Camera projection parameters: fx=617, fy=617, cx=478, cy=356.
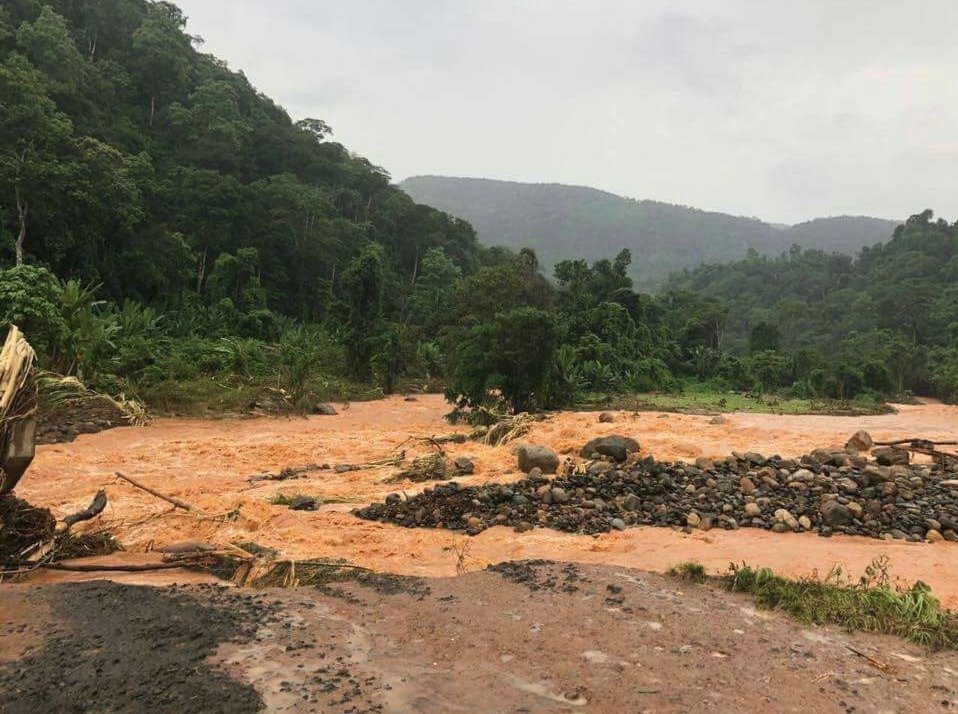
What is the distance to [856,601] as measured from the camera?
4.45 metres

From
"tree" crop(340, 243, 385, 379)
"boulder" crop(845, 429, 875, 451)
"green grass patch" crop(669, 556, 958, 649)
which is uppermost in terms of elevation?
"tree" crop(340, 243, 385, 379)

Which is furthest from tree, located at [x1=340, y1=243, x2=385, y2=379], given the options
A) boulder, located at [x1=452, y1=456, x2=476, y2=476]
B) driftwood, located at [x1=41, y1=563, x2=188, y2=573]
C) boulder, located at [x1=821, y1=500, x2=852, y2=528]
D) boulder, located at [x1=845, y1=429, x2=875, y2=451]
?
boulder, located at [x1=821, y1=500, x2=852, y2=528]

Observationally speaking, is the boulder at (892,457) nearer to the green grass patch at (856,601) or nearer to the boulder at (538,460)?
the green grass patch at (856,601)

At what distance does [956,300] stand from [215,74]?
55867mm

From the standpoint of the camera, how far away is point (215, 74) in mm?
44719

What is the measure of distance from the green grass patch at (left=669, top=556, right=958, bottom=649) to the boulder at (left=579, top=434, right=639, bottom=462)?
4073mm

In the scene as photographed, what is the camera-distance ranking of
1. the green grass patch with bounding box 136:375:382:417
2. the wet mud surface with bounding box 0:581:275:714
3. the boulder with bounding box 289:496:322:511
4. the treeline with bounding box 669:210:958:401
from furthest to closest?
the treeline with bounding box 669:210:958:401 < the green grass patch with bounding box 136:375:382:417 < the boulder with bounding box 289:496:322:511 < the wet mud surface with bounding box 0:581:275:714

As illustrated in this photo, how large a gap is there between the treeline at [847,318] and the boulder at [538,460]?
24.1m

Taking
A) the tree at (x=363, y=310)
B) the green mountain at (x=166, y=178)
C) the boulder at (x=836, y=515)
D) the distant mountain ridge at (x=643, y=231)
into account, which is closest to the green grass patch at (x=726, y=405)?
the tree at (x=363, y=310)

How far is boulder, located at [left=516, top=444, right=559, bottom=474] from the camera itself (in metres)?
8.80

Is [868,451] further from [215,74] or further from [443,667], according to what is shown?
[215,74]

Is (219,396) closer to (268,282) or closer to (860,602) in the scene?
(860,602)

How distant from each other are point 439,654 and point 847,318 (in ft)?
184

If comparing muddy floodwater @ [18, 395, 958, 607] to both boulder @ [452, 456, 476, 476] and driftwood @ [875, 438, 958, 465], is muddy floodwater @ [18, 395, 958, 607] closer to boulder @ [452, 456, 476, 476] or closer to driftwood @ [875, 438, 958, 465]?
boulder @ [452, 456, 476, 476]
